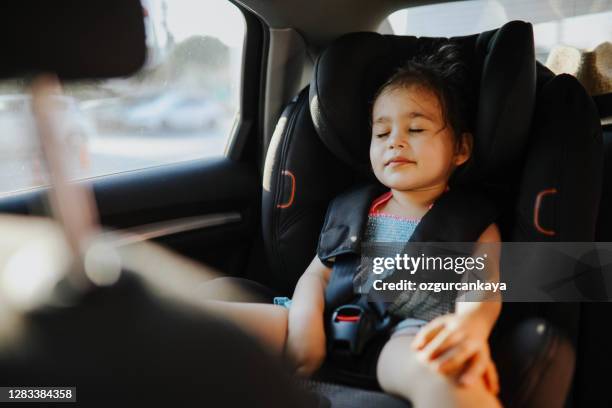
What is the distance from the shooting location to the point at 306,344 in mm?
1430

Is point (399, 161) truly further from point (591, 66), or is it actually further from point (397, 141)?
point (591, 66)

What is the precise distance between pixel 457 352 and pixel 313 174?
2.77ft

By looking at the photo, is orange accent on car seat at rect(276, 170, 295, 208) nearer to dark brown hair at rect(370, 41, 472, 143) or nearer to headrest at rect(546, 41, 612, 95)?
dark brown hair at rect(370, 41, 472, 143)

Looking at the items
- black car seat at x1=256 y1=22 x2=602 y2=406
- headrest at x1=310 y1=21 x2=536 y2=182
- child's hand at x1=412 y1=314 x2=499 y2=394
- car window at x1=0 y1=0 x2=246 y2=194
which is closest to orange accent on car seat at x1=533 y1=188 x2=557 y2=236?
black car seat at x1=256 y1=22 x2=602 y2=406

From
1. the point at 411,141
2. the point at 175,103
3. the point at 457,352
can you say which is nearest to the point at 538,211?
the point at 411,141

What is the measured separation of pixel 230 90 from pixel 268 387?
1682 millimetres

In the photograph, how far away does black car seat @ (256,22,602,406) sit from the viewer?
128cm

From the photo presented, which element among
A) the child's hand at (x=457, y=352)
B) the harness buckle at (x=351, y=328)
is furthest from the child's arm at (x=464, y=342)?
the harness buckle at (x=351, y=328)

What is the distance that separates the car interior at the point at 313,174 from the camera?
2.41 feet

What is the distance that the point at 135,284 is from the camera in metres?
0.70

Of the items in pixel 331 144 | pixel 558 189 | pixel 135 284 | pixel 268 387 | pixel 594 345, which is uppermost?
pixel 331 144

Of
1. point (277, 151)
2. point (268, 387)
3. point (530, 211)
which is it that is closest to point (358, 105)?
point (277, 151)

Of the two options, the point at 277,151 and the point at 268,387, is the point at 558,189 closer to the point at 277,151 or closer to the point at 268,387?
the point at 277,151

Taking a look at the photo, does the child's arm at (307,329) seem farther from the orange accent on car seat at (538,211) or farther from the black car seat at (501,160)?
the orange accent on car seat at (538,211)
